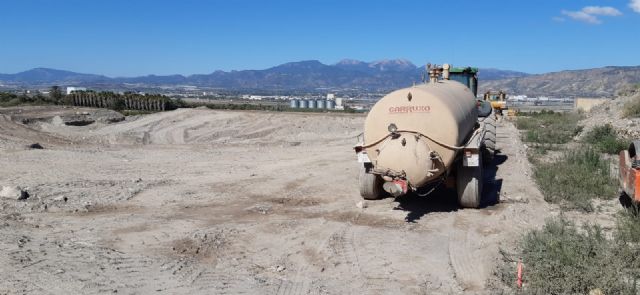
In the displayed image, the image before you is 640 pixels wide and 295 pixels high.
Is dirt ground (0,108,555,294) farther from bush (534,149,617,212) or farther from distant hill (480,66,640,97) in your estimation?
distant hill (480,66,640,97)

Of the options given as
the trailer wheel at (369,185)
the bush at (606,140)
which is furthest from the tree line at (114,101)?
the trailer wheel at (369,185)

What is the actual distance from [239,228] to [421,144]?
3444 mm

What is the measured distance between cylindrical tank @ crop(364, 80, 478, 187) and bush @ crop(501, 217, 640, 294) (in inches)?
84.8

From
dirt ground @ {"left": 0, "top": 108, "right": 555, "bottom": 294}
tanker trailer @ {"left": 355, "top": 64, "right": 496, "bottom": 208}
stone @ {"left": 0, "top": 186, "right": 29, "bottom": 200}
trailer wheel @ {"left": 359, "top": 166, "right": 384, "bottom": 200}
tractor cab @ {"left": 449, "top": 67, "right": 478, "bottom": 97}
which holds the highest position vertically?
tractor cab @ {"left": 449, "top": 67, "right": 478, "bottom": 97}

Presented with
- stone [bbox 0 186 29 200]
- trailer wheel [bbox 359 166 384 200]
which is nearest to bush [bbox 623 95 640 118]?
trailer wheel [bbox 359 166 384 200]

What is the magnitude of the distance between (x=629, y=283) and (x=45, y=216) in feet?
30.6

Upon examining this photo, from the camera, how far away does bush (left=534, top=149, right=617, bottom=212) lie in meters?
11.6

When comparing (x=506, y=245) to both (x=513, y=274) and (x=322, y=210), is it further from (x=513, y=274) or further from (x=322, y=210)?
(x=322, y=210)

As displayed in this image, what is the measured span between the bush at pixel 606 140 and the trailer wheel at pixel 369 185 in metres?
10.6

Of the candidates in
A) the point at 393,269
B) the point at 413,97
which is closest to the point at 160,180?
the point at 413,97

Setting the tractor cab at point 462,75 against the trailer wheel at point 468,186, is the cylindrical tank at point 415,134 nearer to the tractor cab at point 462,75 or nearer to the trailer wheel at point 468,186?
the trailer wheel at point 468,186

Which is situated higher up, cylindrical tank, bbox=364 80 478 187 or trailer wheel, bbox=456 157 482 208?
cylindrical tank, bbox=364 80 478 187

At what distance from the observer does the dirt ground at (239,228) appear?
729cm

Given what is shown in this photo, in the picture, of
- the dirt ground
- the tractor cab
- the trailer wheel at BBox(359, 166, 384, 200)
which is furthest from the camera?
the tractor cab
